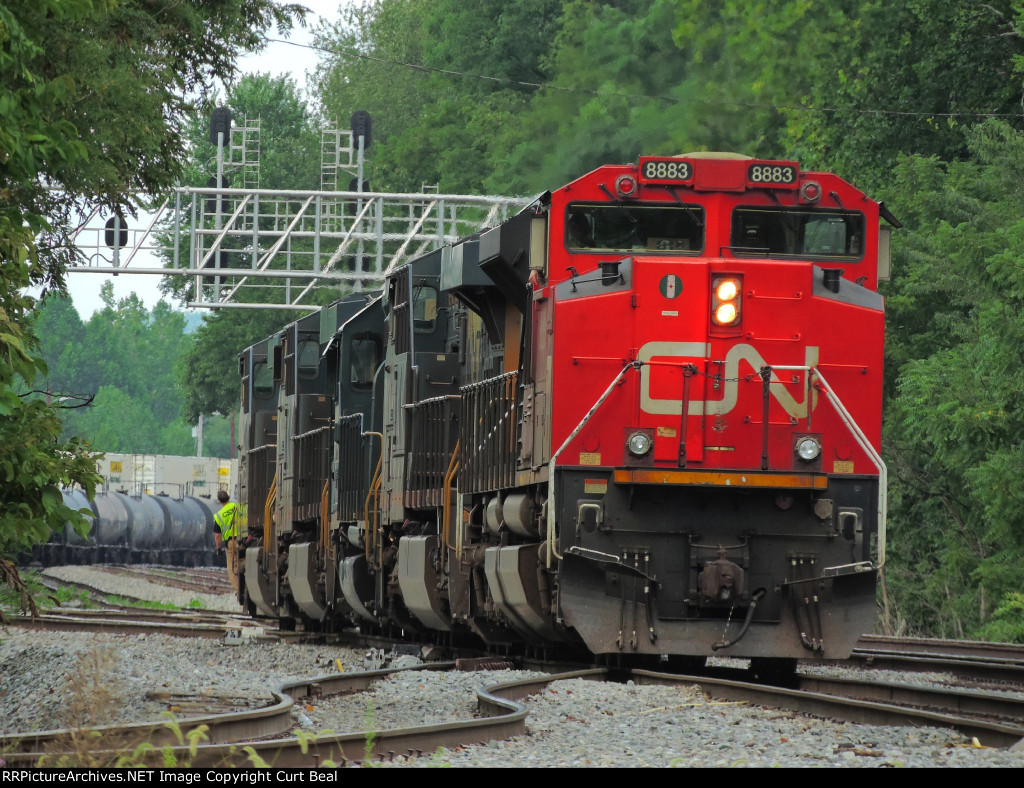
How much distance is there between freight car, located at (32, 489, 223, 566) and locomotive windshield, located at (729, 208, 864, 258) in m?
32.2

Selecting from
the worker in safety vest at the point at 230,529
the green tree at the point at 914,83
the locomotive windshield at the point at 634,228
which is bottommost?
the worker in safety vest at the point at 230,529

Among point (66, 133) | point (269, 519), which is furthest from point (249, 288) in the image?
point (66, 133)

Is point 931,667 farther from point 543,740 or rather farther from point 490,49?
point 490,49

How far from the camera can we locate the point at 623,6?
50.8 m

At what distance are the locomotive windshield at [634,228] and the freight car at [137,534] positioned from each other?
104ft

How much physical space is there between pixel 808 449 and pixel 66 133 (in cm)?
524

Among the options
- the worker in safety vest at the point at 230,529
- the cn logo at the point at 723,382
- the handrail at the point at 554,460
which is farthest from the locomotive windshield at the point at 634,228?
the worker in safety vest at the point at 230,529

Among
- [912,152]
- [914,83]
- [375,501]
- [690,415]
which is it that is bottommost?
[375,501]

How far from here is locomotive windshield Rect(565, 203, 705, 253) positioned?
11.0 metres

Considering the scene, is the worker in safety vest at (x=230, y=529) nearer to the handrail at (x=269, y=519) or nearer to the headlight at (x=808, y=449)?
the handrail at (x=269, y=519)

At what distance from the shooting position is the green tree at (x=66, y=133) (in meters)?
7.69

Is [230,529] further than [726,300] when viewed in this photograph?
Yes

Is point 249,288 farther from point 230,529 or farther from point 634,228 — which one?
point 634,228

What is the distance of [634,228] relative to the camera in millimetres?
11148
